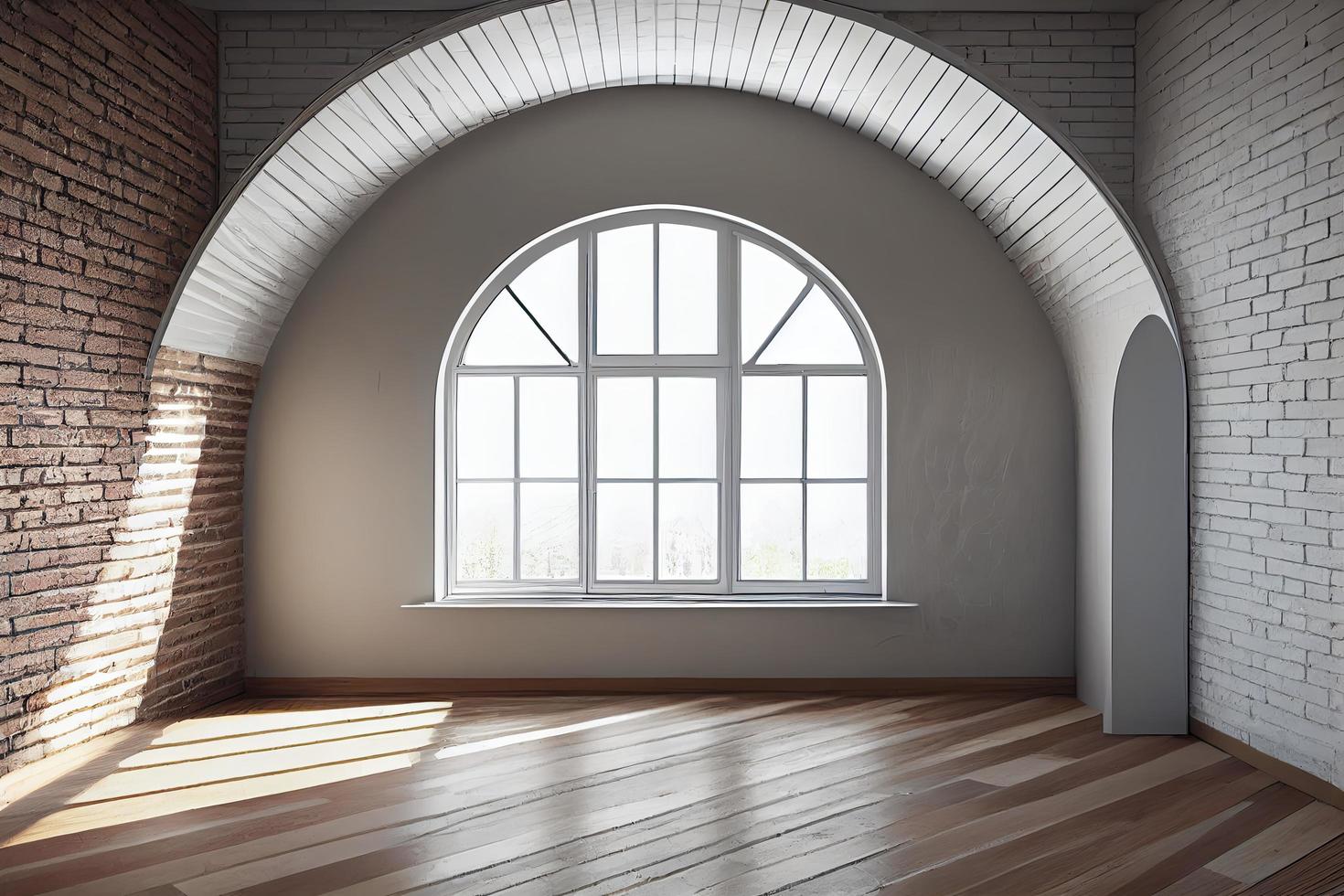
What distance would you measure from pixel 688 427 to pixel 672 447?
0.15 metres

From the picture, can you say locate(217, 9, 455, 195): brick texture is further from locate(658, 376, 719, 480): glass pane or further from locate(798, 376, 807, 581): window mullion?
locate(798, 376, 807, 581): window mullion

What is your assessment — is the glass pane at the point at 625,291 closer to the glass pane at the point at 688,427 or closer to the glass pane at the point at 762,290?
the glass pane at the point at 688,427

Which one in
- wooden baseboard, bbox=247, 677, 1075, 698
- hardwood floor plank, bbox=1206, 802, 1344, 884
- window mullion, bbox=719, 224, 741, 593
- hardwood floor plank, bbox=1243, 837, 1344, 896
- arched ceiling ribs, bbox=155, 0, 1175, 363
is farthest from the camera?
window mullion, bbox=719, 224, 741, 593

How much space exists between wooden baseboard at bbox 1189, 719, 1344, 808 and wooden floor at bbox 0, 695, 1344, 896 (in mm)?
61

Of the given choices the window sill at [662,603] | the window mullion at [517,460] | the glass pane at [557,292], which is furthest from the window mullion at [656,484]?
the window mullion at [517,460]

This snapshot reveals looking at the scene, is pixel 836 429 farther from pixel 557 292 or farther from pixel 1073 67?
pixel 1073 67

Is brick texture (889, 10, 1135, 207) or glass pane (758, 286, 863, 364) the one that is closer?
brick texture (889, 10, 1135, 207)

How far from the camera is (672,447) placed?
569cm

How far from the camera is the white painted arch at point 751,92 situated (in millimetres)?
4449

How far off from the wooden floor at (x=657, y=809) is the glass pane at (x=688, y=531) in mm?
983

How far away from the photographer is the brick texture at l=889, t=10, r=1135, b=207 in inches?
178

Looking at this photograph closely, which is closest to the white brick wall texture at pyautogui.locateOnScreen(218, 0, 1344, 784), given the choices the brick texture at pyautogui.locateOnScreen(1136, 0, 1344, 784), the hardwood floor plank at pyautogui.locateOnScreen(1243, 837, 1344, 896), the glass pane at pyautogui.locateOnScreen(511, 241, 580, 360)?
the brick texture at pyautogui.locateOnScreen(1136, 0, 1344, 784)

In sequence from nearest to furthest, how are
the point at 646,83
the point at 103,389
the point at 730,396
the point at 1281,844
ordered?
the point at 1281,844 → the point at 103,389 → the point at 646,83 → the point at 730,396

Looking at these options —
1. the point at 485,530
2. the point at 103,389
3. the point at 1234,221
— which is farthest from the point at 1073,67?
the point at 103,389
